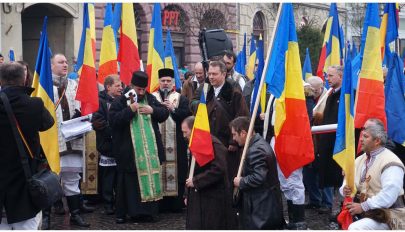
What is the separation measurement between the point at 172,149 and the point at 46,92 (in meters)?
2.42

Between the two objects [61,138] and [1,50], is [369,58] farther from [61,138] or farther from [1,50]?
[1,50]

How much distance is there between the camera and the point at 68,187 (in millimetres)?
8172

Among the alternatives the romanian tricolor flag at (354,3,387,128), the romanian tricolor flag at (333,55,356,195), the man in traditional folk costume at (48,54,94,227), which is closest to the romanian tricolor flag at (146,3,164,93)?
the man in traditional folk costume at (48,54,94,227)

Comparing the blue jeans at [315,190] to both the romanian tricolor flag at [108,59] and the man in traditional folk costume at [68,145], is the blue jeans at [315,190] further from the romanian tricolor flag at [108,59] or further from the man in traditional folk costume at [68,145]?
the man in traditional folk costume at [68,145]

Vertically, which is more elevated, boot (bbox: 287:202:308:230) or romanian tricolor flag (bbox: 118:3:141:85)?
romanian tricolor flag (bbox: 118:3:141:85)

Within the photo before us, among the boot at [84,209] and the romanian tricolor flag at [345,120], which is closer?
the romanian tricolor flag at [345,120]

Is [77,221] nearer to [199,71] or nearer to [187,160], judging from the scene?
[187,160]

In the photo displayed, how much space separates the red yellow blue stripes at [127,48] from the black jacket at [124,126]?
44.2 inches

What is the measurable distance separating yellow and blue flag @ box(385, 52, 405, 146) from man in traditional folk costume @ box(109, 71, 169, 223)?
102 inches

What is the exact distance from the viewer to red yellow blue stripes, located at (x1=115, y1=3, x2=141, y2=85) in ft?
30.9

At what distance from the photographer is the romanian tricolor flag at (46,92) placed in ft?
23.0

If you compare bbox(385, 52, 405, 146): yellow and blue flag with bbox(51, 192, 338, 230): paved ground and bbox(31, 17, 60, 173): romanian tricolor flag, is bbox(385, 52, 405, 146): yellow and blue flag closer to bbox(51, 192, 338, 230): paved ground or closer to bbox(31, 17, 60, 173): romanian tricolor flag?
bbox(51, 192, 338, 230): paved ground

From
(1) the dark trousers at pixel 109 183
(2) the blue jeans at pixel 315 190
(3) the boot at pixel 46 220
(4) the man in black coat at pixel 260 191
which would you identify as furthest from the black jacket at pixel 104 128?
(4) the man in black coat at pixel 260 191

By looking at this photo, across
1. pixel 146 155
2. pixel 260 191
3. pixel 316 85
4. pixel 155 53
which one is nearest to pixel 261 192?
pixel 260 191
